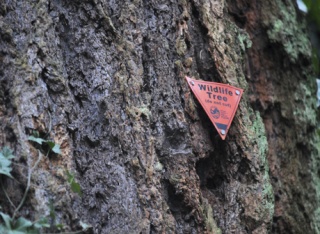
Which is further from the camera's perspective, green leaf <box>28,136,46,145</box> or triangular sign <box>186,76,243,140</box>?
triangular sign <box>186,76,243,140</box>

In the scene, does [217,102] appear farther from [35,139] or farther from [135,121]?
[35,139]

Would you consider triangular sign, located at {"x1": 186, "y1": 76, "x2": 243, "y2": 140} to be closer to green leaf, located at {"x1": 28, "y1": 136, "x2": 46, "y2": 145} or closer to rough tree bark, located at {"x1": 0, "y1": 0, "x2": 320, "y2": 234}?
rough tree bark, located at {"x1": 0, "y1": 0, "x2": 320, "y2": 234}

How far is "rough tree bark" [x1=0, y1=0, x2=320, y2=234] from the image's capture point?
1.62 m

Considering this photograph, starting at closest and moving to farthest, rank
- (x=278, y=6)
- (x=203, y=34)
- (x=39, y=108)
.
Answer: (x=39, y=108) < (x=203, y=34) < (x=278, y=6)

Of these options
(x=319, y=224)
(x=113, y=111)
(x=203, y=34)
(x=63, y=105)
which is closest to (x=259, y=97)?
(x=203, y=34)

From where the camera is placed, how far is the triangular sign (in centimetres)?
194

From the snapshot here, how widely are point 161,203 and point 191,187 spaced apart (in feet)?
0.41

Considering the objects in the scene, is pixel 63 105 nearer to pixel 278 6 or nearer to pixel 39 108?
pixel 39 108

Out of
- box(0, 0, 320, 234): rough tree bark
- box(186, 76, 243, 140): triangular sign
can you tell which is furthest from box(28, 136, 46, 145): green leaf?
box(186, 76, 243, 140): triangular sign

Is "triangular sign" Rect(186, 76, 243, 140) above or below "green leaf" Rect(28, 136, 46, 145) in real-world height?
above

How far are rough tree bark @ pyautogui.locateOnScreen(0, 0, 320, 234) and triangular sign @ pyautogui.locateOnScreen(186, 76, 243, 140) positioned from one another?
3 cm

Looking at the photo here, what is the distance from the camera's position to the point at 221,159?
1.98 meters

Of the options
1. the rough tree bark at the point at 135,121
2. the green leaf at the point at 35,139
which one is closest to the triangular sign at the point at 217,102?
the rough tree bark at the point at 135,121

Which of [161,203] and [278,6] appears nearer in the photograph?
[161,203]
